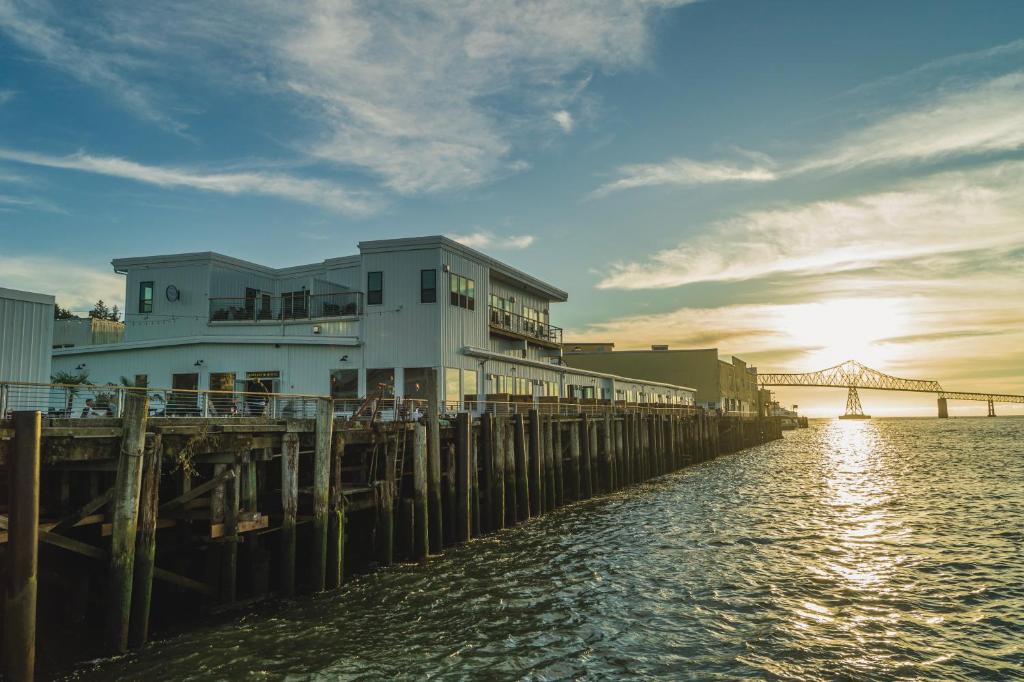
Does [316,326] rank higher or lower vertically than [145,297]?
lower

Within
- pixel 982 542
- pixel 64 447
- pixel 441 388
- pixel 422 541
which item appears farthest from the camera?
pixel 441 388

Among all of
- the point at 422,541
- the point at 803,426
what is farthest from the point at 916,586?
the point at 803,426

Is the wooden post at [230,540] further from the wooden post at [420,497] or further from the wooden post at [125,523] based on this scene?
the wooden post at [420,497]

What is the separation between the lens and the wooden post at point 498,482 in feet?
75.4

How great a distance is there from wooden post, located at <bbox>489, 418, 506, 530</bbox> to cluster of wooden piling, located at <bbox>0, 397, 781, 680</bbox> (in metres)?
0.06

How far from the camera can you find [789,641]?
12.8 metres

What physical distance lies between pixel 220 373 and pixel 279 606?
19336 mm

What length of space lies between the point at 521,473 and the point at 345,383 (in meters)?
10.4

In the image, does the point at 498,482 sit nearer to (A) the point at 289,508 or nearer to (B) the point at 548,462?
(B) the point at 548,462

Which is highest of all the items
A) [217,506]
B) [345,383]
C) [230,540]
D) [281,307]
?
[281,307]

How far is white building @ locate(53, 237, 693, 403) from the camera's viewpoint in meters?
31.2

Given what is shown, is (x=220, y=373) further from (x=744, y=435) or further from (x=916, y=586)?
(x=744, y=435)

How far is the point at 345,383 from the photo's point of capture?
31547mm

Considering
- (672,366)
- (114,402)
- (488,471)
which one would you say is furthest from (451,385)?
(672,366)
